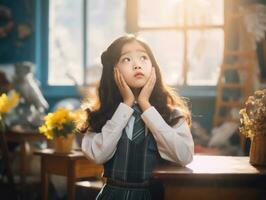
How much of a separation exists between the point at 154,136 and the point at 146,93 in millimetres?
170

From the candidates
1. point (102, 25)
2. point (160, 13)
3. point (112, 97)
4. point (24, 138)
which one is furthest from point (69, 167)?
point (102, 25)

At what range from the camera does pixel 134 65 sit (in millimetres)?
1958

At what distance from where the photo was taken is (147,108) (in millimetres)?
1901

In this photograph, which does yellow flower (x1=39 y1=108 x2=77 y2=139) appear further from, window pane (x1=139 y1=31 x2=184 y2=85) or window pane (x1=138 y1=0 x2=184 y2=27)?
window pane (x1=138 y1=0 x2=184 y2=27)

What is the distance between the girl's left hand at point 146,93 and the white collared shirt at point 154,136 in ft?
0.12

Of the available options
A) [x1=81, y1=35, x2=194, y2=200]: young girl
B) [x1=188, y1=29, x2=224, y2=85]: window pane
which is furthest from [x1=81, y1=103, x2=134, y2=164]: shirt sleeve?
[x1=188, y1=29, x2=224, y2=85]: window pane

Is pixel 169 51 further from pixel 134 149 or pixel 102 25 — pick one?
pixel 134 149

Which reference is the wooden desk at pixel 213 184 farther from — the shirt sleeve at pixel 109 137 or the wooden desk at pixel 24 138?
the wooden desk at pixel 24 138

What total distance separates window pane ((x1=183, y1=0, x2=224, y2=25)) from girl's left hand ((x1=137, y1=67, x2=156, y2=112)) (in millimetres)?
3858

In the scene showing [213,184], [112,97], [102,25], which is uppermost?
[102,25]

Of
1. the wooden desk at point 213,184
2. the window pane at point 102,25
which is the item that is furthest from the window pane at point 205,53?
the wooden desk at point 213,184

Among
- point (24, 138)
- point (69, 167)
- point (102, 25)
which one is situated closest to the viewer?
point (69, 167)

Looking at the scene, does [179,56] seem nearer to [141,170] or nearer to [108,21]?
[108,21]

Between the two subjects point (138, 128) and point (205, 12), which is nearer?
point (138, 128)
